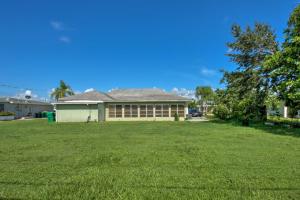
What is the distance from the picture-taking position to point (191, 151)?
25.3 ft

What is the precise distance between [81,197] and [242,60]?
69.2ft

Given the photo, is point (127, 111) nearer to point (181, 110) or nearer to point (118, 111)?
point (118, 111)

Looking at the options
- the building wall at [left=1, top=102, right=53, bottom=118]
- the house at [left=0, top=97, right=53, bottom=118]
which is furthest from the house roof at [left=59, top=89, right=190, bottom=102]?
the building wall at [left=1, top=102, right=53, bottom=118]

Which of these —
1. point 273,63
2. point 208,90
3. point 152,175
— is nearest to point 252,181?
point 152,175

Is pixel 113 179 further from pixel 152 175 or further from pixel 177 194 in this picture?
pixel 177 194

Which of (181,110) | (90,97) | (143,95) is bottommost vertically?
(181,110)

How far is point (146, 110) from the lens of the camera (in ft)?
84.5

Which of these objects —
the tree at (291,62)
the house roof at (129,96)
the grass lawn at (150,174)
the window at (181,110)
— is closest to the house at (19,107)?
the house roof at (129,96)

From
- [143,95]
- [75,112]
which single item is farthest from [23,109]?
[143,95]

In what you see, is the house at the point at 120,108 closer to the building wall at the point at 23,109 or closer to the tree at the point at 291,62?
the tree at the point at 291,62

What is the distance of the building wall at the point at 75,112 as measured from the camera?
81.2 ft

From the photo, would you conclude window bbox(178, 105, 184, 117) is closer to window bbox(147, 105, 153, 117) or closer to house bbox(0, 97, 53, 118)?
window bbox(147, 105, 153, 117)

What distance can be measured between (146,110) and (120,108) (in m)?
3.27

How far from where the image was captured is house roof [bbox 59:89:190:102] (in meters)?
25.5
